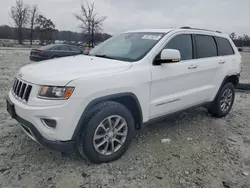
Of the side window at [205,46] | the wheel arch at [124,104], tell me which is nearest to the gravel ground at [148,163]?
the wheel arch at [124,104]

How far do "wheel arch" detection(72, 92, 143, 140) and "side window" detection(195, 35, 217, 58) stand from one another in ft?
5.48

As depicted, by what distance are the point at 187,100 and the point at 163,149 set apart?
0.93 metres

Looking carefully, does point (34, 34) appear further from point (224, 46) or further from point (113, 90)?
point (113, 90)

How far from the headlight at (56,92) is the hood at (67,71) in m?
0.05

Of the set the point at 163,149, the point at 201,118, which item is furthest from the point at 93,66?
the point at 201,118

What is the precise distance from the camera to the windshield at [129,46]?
3342 millimetres

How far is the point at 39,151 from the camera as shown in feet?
10.5

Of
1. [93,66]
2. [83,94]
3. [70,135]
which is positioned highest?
[93,66]

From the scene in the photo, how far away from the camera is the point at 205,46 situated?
4.26 m

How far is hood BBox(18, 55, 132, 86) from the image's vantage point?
2.53 metres

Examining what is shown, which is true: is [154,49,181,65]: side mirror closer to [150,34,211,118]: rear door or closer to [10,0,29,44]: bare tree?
[150,34,211,118]: rear door

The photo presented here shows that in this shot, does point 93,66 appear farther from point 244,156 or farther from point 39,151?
point 244,156

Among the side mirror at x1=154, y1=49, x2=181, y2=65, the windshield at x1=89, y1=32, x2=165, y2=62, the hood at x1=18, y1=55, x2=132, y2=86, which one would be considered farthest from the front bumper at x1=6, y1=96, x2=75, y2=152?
the side mirror at x1=154, y1=49, x2=181, y2=65

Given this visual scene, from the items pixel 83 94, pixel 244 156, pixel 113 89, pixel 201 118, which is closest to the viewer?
pixel 83 94
